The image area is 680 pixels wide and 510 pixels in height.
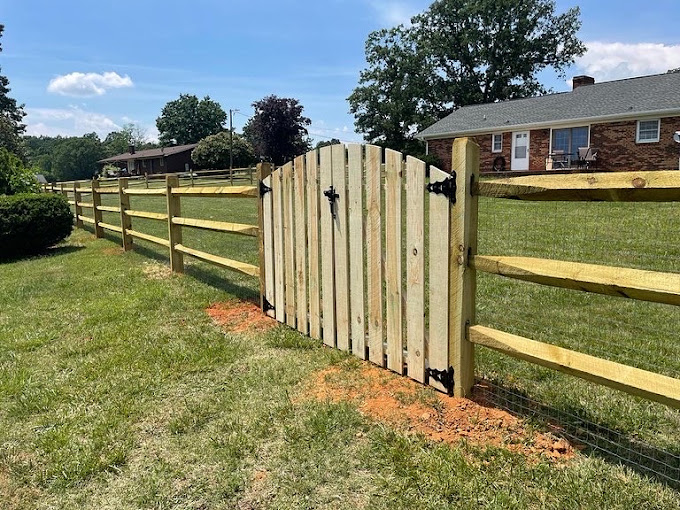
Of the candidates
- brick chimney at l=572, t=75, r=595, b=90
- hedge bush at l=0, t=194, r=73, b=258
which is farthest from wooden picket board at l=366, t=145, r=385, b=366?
brick chimney at l=572, t=75, r=595, b=90

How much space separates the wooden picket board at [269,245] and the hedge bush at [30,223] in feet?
21.2

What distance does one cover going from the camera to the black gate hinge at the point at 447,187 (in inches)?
108

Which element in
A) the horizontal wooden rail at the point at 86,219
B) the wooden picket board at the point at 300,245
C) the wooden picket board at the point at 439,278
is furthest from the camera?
the horizontal wooden rail at the point at 86,219

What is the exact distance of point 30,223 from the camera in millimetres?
8953

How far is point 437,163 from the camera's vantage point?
2489 cm

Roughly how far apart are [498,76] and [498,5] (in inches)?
194

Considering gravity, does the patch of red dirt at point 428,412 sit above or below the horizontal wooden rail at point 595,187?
below

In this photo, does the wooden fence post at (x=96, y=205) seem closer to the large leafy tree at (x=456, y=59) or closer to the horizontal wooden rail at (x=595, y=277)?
the horizontal wooden rail at (x=595, y=277)

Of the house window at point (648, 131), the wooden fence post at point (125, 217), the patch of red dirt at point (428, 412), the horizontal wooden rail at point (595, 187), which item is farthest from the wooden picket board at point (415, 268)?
the house window at point (648, 131)

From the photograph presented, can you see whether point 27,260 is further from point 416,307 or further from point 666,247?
point 666,247

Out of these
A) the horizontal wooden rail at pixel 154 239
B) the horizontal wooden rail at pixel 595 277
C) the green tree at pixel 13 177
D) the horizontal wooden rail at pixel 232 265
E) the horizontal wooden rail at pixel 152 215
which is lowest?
the horizontal wooden rail at pixel 232 265

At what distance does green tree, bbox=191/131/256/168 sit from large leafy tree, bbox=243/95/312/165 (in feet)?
5.34

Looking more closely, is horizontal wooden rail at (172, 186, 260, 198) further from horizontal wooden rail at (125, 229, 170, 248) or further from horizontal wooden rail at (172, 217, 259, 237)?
horizontal wooden rail at (125, 229, 170, 248)

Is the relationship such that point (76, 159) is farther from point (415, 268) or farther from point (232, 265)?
point (415, 268)
